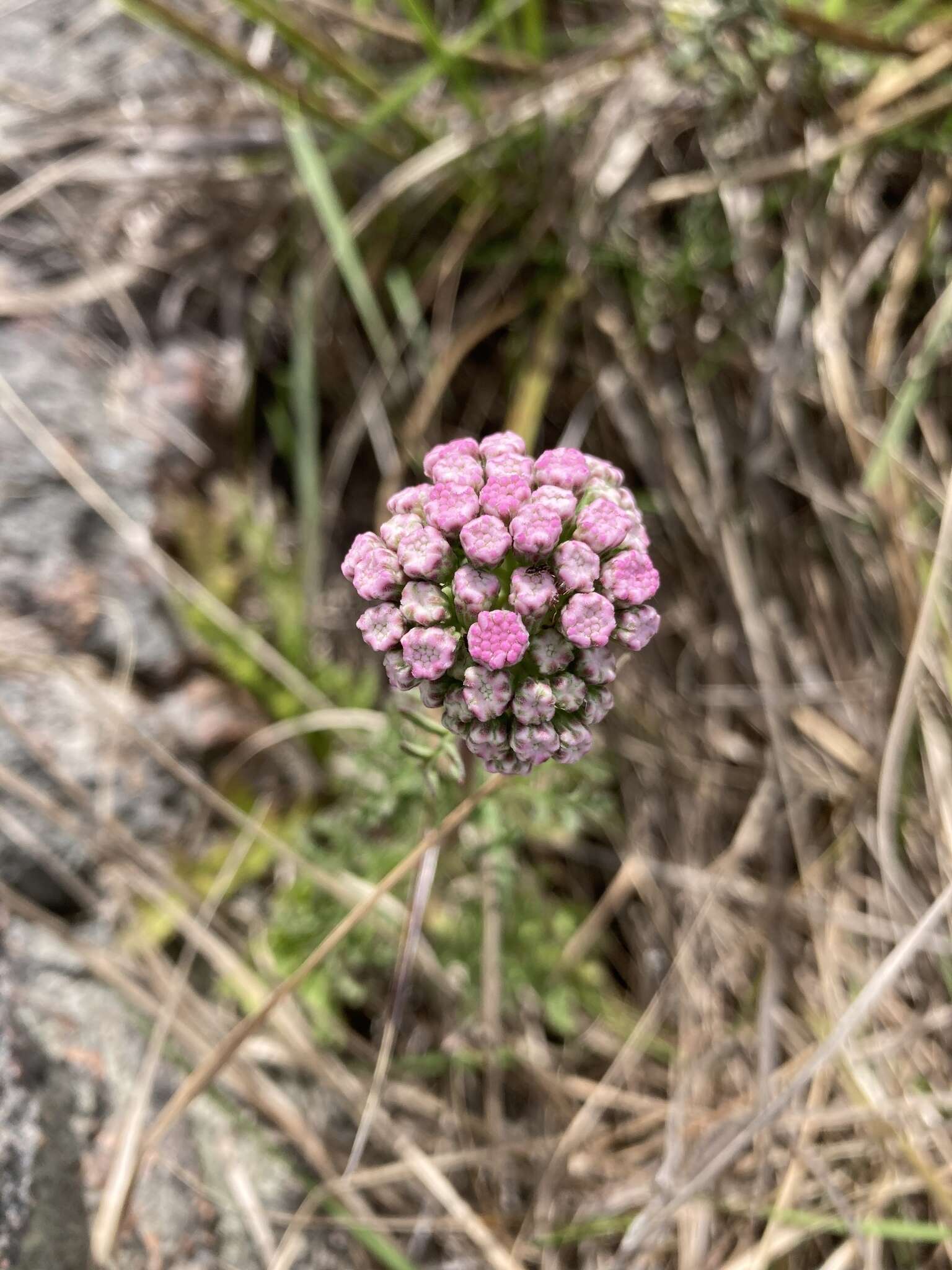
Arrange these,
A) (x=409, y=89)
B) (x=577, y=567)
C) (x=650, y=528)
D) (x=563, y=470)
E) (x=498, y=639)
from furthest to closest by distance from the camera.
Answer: (x=650, y=528) → (x=409, y=89) → (x=563, y=470) → (x=577, y=567) → (x=498, y=639)

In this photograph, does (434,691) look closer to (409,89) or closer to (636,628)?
(636,628)

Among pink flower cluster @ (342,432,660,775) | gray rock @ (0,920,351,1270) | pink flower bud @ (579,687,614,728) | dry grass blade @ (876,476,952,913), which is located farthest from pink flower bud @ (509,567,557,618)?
gray rock @ (0,920,351,1270)

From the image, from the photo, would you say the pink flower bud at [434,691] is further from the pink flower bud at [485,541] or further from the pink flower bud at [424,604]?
the pink flower bud at [485,541]

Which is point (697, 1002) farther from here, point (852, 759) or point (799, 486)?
point (799, 486)

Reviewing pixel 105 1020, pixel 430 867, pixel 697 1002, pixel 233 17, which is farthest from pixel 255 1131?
pixel 233 17

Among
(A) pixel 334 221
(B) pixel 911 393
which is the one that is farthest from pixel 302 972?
(B) pixel 911 393

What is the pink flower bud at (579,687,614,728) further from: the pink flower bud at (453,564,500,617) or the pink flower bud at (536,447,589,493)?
the pink flower bud at (536,447,589,493)
